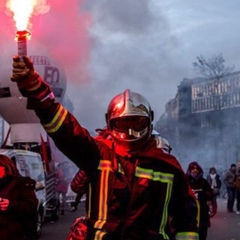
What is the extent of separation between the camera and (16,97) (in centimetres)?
2086

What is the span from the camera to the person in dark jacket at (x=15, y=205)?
212 inches

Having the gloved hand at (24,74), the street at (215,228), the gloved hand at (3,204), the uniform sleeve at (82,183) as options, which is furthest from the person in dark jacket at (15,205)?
the street at (215,228)

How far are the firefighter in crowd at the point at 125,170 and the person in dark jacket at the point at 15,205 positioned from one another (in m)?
1.68

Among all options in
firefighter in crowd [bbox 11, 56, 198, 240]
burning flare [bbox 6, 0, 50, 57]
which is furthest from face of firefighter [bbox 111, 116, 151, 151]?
burning flare [bbox 6, 0, 50, 57]

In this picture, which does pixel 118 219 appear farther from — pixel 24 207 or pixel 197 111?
pixel 197 111

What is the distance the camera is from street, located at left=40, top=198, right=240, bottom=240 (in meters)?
13.1

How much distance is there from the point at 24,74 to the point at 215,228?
11926 millimetres

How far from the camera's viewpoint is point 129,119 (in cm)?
390

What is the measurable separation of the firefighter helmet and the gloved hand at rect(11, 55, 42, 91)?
61 cm

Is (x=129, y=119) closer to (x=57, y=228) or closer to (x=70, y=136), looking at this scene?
(x=70, y=136)

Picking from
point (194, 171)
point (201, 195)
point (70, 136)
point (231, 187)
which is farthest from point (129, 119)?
point (231, 187)

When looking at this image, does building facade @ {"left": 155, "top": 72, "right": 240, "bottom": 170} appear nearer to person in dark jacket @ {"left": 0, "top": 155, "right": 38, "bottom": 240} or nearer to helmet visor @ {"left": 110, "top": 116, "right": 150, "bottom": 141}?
person in dark jacket @ {"left": 0, "top": 155, "right": 38, "bottom": 240}

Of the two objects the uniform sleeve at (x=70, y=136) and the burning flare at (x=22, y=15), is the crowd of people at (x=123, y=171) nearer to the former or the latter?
the uniform sleeve at (x=70, y=136)

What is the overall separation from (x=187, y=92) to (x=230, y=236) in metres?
34.7
